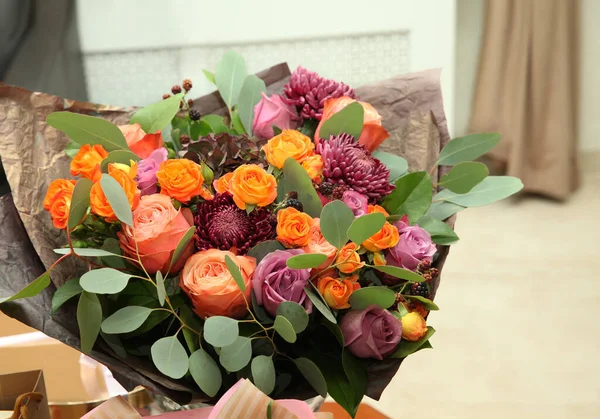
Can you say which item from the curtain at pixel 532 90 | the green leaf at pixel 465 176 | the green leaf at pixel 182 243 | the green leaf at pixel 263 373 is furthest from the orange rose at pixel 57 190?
the curtain at pixel 532 90

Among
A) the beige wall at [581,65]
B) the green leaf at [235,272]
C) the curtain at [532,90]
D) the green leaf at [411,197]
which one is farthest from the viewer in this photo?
the beige wall at [581,65]

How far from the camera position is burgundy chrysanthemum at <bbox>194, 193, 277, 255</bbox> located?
1.69ft

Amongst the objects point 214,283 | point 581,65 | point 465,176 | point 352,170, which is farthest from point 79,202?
point 581,65

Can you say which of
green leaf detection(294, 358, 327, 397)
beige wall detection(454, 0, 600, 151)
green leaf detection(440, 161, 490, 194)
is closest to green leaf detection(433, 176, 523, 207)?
green leaf detection(440, 161, 490, 194)

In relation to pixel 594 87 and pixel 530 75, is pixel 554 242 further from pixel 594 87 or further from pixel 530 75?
pixel 594 87

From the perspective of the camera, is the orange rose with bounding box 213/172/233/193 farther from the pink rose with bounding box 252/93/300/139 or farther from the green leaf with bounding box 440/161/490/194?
the green leaf with bounding box 440/161/490/194

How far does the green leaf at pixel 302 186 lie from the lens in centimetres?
53

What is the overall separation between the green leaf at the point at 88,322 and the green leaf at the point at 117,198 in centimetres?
7

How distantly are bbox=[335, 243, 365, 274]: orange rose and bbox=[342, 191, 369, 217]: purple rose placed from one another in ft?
0.11

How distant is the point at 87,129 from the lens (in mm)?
565

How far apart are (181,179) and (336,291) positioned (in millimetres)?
156

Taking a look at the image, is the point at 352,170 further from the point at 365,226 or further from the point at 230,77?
the point at 230,77

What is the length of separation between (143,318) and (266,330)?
10 centimetres

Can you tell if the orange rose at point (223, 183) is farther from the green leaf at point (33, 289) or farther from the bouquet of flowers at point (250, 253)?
the green leaf at point (33, 289)
